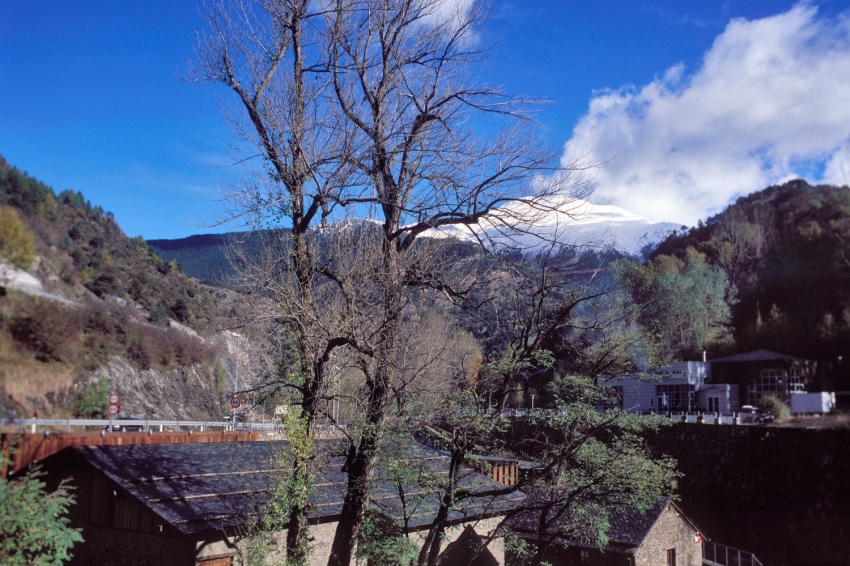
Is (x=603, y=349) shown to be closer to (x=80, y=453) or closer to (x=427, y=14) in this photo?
(x=427, y=14)

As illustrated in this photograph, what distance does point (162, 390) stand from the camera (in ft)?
125

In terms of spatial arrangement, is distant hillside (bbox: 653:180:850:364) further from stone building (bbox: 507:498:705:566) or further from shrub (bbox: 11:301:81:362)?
shrub (bbox: 11:301:81:362)

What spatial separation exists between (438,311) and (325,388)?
503 centimetres

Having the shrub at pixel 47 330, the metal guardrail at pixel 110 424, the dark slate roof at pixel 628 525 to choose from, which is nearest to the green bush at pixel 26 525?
the metal guardrail at pixel 110 424

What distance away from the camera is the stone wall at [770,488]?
70.0 ft

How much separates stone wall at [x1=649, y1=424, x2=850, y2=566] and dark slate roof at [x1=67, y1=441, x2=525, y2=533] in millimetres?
14159

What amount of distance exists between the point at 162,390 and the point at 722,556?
3005 cm

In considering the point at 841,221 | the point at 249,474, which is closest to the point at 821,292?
the point at 841,221

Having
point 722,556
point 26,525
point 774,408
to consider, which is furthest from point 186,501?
point 774,408

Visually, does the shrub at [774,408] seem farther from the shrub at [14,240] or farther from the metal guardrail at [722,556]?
the shrub at [14,240]

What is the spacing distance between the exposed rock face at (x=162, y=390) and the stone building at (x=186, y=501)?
73.7 ft

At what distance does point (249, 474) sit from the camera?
40.8 feet

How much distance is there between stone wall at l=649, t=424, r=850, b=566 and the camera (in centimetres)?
2133

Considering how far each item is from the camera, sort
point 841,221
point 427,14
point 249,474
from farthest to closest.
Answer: point 841,221
point 249,474
point 427,14
